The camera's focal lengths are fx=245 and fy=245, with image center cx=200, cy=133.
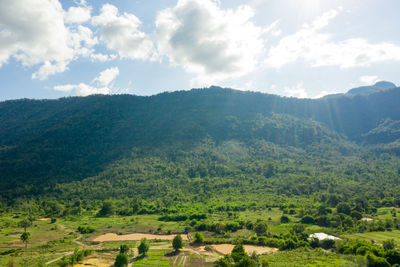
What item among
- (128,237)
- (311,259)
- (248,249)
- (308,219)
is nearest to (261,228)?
(248,249)

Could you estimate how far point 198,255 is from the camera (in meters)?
58.2

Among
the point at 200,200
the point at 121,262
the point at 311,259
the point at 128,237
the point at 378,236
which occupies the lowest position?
the point at 378,236

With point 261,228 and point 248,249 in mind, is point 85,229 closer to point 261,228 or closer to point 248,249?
point 248,249

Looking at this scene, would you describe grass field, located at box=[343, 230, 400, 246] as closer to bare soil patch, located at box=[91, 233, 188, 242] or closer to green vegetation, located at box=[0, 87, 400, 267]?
green vegetation, located at box=[0, 87, 400, 267]

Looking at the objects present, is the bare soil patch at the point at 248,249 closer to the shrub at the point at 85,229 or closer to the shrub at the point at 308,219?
the shrub at the point at 308,219

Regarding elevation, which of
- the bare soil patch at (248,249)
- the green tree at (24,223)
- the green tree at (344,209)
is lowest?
the bare soil patch at (248,249)

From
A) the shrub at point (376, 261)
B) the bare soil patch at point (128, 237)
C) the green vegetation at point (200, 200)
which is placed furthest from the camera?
the bare soil patch at point (128, 237)

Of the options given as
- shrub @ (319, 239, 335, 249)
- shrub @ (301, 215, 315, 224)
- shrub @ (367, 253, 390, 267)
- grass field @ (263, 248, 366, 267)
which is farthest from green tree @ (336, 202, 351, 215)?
shrub @ (367, 253, 390, 267)

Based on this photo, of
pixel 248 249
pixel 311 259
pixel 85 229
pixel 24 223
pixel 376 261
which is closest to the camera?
pixel 376 261

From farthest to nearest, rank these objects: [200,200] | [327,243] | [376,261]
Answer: [200,200]
[327,243]
[376,261]

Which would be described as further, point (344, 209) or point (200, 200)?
point (200, 200)

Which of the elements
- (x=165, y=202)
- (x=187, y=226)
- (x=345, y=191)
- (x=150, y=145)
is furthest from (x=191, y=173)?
(x=345, y=191)

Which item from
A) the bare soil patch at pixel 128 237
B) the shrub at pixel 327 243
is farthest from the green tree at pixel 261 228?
the bare soil patch at pixel 128 237

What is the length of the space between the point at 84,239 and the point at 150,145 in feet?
391
